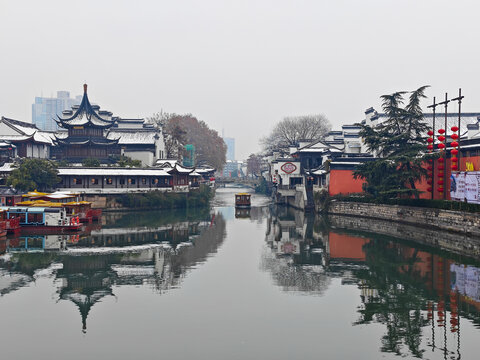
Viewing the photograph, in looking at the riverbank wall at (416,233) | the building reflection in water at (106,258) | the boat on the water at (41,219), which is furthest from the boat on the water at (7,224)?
the riverbank wall at (416,233)

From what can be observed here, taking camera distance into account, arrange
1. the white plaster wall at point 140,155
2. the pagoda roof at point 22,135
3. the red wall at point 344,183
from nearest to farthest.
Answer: the red wall at point 344,183, the pagoda roof at point 22,135, the white plaster wall at point 140,155

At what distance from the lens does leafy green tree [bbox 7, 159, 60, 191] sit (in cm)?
5053

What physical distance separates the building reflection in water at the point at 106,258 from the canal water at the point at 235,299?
9cm

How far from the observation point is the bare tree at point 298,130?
302 ft

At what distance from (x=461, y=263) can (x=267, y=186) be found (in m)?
78.2

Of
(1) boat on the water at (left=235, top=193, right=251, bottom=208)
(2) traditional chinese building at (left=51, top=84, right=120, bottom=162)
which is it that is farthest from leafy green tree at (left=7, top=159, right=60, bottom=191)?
(1) boat on the water at (left=235, top=193, right=251, bottom=208)

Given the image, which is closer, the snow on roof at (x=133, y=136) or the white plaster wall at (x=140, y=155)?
the white plaster wall at (x=140, y=155)

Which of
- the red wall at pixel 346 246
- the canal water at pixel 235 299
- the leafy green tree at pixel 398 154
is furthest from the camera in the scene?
the leafy green tree at pixel 398 154

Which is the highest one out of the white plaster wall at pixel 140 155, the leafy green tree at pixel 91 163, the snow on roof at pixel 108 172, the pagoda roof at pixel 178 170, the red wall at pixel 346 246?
the white plaster wall at pixel 140 155

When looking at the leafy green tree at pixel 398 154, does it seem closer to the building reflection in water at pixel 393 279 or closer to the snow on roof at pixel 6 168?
the building reflection in water at pixel 393 279

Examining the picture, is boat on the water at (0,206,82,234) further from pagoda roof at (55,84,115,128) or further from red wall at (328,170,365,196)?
pagoda roof at (55,84,115,128)

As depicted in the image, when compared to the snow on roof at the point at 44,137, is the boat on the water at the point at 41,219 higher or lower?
lower

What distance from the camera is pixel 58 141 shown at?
6712cm

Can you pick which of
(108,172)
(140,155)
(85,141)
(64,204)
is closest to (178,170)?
(108,172)
